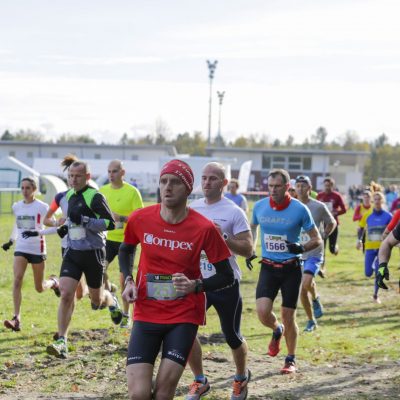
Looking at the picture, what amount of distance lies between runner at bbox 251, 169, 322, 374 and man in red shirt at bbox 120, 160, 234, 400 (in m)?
2.97

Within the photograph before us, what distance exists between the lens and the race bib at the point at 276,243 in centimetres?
834

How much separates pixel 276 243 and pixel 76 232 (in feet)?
7.47

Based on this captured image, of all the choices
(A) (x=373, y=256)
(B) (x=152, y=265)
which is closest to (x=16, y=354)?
(B) (x=152, y=265)

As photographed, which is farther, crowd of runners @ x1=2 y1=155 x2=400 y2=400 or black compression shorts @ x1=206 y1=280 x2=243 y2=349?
black compression shorts @ x1=206 y1=280 x2=243 y2=349

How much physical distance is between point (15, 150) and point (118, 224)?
9838cm

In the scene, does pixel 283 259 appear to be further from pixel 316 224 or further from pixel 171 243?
pixel 171 243

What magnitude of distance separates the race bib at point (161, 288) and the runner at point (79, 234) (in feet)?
11.7

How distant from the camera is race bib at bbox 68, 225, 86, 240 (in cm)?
893

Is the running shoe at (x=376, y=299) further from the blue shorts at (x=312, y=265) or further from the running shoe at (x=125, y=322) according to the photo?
the running shoe at (x=125, y=322)

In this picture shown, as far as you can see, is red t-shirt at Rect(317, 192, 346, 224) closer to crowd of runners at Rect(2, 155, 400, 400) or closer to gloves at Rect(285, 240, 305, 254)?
crowd of runners at Rect(2, 155, 400, 400)

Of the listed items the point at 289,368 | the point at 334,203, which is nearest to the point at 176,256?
the point at 289,368

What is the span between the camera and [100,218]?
8.90 metres

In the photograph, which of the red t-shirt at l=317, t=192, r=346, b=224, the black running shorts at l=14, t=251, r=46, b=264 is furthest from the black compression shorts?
the red t-shirt at l=317, t=192, r=346, b=224

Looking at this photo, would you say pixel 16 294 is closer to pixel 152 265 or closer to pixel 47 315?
pixel 47 315
